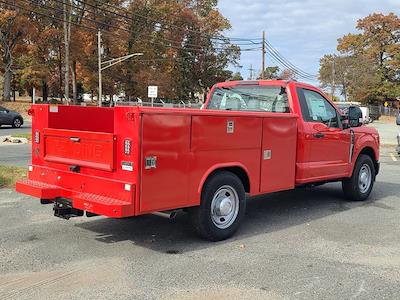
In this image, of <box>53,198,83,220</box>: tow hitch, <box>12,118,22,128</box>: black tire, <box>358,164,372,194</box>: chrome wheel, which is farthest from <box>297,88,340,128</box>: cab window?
<box>12,118,22,128</box>: black tire

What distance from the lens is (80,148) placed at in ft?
19.1

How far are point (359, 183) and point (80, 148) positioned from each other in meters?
5.36

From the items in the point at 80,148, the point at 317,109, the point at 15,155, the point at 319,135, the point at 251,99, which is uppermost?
the point at 251,99

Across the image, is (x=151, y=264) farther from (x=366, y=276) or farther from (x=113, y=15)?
(x=113, y=15)

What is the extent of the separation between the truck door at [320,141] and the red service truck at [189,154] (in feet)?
0.05

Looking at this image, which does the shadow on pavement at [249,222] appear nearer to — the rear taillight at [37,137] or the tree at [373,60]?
the rear taillight at [37,137]

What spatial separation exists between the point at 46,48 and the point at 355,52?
59.8 m

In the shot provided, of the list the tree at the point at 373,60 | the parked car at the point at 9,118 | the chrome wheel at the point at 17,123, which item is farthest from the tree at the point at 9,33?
the tree at the point at 373,60

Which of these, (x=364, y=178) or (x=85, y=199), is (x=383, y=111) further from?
(x=85, y=199)

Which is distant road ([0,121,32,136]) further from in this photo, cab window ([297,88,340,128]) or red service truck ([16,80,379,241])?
cab window ([297,88,340,128])

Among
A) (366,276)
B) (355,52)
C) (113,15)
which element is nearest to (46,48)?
(113,15)

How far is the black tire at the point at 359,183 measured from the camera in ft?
29.0

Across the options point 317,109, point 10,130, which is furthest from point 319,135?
point 10,130

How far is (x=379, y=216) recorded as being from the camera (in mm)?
7875
